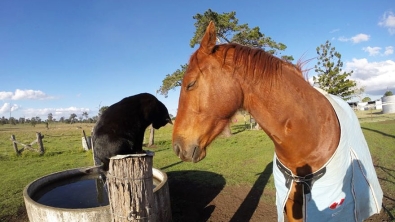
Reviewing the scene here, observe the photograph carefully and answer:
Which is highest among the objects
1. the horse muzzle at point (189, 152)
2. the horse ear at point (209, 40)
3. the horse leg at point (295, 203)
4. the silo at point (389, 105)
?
the horse ear at point (209, 40)

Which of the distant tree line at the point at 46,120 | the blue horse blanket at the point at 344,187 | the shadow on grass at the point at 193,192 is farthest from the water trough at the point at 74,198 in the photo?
the distant tree line at the point at 46,120

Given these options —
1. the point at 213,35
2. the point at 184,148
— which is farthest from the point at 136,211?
the point at 213,35

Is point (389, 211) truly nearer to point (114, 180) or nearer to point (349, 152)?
point (349, 152)

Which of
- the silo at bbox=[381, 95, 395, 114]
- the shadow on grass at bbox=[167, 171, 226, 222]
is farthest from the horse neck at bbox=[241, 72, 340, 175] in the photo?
the silo at bbox=[381, 95, 395, 114]

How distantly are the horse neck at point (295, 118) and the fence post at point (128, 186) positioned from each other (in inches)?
41.6

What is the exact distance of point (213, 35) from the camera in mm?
1637

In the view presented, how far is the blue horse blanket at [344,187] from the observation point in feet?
5.88

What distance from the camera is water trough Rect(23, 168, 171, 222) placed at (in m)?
3.76

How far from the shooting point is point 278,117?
65.9 inches

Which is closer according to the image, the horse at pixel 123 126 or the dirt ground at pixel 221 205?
the horse at pixel 123 126

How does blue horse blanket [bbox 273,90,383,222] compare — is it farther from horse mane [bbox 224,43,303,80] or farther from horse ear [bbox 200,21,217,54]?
horse ear [bbox 200,21,217,54]

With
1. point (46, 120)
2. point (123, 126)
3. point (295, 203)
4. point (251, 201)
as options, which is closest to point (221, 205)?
point (251, 201)

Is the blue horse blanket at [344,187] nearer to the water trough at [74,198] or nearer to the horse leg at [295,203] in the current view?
the horse leg at [295,203]

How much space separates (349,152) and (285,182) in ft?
1.85
